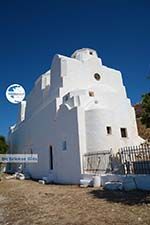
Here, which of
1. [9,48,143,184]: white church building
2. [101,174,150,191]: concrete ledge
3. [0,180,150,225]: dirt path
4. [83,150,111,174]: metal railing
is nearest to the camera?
[0,180,150,225]: dirt path

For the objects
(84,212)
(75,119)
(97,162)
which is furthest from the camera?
(75,119)

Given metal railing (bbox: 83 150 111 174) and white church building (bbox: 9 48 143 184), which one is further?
white church building (bbox: 9 48 143 184)

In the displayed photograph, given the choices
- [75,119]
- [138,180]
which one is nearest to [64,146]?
[75,119]

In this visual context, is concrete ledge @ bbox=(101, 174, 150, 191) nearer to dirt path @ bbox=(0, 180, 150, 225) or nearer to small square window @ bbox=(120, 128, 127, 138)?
dirt path @ bbox=(0, 180, 150, 225)

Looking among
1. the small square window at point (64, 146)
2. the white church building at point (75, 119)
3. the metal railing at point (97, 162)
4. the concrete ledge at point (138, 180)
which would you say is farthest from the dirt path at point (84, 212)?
the small square window at point (64, 146)

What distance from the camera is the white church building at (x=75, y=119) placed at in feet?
52.1

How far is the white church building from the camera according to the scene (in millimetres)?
15875

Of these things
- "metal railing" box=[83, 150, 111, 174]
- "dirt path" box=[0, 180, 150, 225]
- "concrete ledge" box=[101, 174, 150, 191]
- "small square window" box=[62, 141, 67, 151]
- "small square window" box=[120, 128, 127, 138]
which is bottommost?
"dirt path" box=[0, 180, 150, 225]

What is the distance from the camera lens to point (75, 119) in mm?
16141

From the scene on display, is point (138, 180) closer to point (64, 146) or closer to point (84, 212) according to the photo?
point (84, 212)

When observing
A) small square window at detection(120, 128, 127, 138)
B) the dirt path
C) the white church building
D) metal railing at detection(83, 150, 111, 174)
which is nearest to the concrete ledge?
the dirt path

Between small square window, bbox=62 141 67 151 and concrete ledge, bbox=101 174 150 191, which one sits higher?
small square window, bbox=62 141 67 151

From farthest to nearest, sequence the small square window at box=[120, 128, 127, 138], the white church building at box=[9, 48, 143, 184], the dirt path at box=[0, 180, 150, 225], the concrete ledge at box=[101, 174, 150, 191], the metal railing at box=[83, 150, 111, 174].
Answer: the small square window at box=[120, 128, 127, 138] → the white church building at box=[9, 48, 143, 184] → the metal railing at box=[83, 150, 111, 174] → the concrete ledge at box=[101, 174, 150, 191] → the dirt path at box=[0, 180, 150, 225]

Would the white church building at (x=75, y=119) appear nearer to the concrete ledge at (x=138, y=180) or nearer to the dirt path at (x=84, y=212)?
the concrete ledge at (x=138, y=180)
